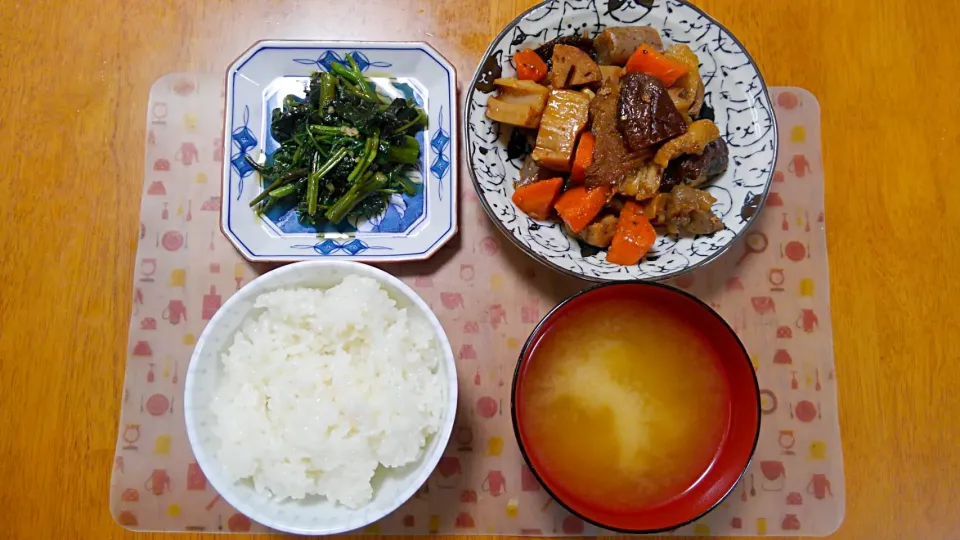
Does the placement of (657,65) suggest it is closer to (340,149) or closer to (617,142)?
(617,142)

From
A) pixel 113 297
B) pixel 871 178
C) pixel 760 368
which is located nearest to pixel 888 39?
pixel 871 178

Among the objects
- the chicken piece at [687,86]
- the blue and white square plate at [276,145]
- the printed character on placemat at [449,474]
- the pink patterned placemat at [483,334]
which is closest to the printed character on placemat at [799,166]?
the pink patterned placemat at [483,334]

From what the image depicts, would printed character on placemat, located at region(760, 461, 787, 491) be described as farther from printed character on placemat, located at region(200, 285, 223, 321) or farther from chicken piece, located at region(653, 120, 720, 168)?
printed character on placemat, located at region(200, 285, 223, 321)

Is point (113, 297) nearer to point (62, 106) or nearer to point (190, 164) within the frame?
point (190, 164)

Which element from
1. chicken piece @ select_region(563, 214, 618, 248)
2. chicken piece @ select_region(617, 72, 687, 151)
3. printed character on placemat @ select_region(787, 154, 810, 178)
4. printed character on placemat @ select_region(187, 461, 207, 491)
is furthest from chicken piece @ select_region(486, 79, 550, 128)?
printed character on placemat @ select_region(187, 461, 207, 491)

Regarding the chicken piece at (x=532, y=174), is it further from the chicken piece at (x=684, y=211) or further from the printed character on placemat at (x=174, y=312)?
the printed character on placemat at (x=174, y=312)

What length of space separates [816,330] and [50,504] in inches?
92.2

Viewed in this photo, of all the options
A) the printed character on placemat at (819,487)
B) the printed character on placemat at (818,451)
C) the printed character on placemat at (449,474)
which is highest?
the printed character on placemat at (818,451)

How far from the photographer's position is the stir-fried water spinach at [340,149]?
1.96 meters

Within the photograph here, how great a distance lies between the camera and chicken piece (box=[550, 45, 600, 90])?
1.81 metres

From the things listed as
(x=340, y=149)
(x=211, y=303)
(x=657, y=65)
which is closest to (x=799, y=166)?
(x=657, y=65)

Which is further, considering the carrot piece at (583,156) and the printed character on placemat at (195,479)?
the printed character on placemat at (195,479)

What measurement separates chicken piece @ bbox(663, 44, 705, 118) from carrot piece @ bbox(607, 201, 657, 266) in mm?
365

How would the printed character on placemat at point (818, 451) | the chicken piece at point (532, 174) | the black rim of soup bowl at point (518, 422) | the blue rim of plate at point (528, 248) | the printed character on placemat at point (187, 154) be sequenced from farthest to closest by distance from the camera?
the printed character on placemat at point (187, 154)
the printed character on placemat at point (818, 451)
the chicken piece at point (532, 174)
the blue rim of plate at point (528, 248)
the black rim of soup bowl at point (518, 422)
